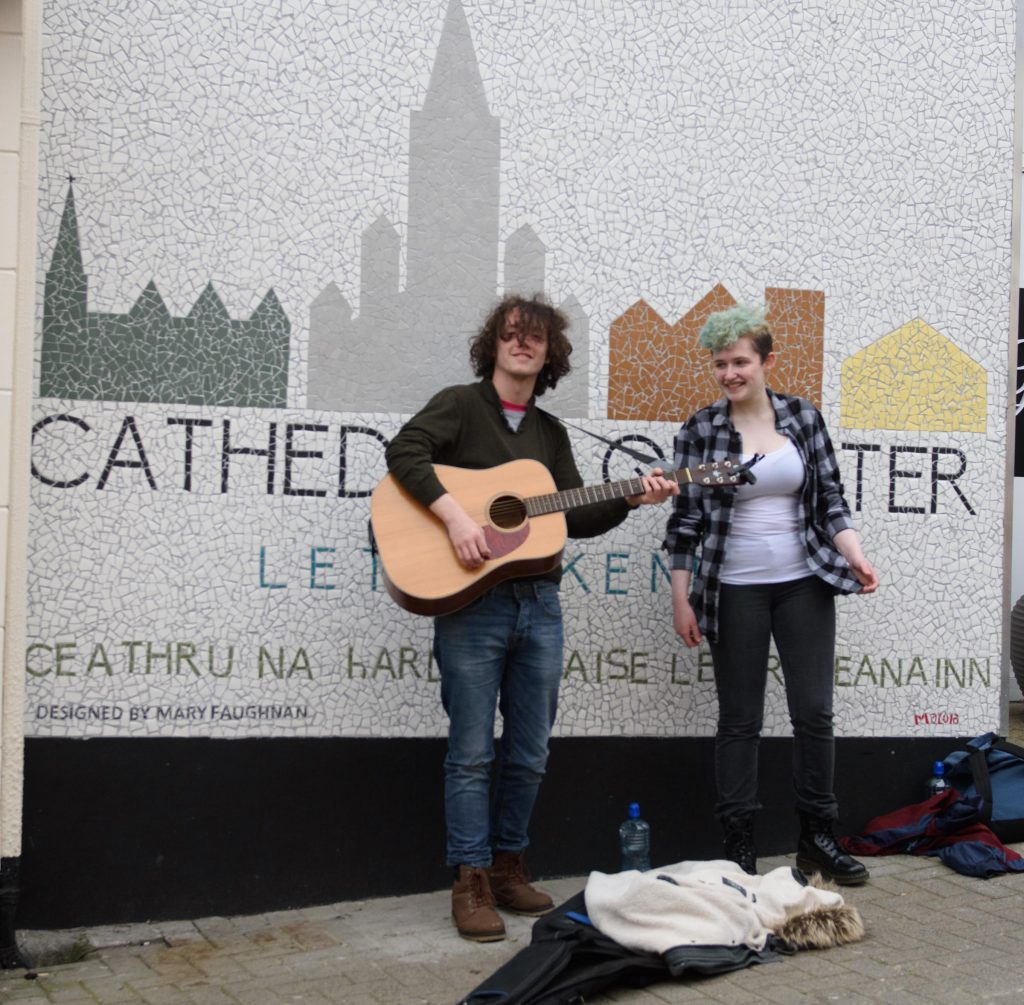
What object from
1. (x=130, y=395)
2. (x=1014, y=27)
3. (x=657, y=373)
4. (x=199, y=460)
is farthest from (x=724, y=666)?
(x=1014, y=27)

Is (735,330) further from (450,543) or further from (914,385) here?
(450,543)

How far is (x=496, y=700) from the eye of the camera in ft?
14.8

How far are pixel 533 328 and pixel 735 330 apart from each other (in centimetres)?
76

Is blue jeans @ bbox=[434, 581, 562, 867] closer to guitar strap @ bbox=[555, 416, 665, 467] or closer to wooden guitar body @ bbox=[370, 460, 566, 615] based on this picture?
wooden guitar body @ bbox=[370, 460, 566, 615]


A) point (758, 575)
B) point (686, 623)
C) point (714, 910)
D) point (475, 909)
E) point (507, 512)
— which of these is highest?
point (507, 512)

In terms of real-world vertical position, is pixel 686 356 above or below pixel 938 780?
above

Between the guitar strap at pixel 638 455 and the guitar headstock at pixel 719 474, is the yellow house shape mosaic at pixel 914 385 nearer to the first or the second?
the guitar strap at pixel 638 455

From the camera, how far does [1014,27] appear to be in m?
5.50

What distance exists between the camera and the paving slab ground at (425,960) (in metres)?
3.86

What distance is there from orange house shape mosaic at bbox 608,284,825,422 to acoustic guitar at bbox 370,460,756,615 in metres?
0.75

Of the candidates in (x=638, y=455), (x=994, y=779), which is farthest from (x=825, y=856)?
(x=638, y=455)

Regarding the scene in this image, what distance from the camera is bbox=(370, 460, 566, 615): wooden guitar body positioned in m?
4.23

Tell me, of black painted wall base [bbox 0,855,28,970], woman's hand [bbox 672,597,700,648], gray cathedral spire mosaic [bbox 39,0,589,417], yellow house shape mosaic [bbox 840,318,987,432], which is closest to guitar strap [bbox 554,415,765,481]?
gray cathedral spire mosaic [bbox 39,0,589,417]
